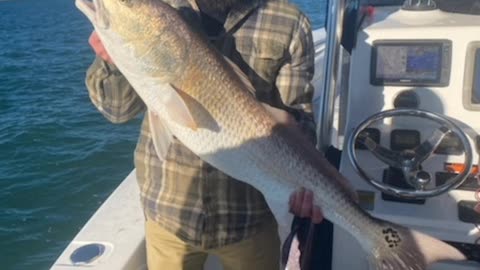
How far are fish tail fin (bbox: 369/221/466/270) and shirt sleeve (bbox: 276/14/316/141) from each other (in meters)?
0.54

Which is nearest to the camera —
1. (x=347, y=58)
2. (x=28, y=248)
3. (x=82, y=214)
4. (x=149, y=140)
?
(x=149, y=140)

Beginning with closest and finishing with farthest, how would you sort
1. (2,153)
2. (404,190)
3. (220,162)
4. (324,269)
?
1. (220,162)
2. (404,190)
3. (324,269)
4. (2,153)

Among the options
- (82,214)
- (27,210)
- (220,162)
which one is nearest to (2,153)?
(27,210)

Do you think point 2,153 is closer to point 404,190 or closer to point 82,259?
point 82,259

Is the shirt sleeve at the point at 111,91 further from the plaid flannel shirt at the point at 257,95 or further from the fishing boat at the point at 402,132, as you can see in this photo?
the fishing boat at the point at 402,132

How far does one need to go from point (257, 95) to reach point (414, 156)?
852mm

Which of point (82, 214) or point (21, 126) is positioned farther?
point (21, 126)

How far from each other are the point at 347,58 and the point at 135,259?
5.61ft

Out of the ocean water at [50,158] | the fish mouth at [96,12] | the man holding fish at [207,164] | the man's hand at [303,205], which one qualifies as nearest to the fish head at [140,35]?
the fish mouth at [96,12]

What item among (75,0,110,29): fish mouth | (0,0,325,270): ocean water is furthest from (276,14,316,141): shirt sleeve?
(0,0,325,270): ocean water

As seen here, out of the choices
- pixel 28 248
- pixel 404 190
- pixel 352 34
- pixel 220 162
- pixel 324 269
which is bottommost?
pixel 28 248

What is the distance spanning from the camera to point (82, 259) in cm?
282

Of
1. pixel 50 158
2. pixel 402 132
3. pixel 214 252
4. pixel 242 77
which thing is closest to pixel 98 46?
pixel 242 77

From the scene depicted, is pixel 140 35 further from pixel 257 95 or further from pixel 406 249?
pixel 406 249
